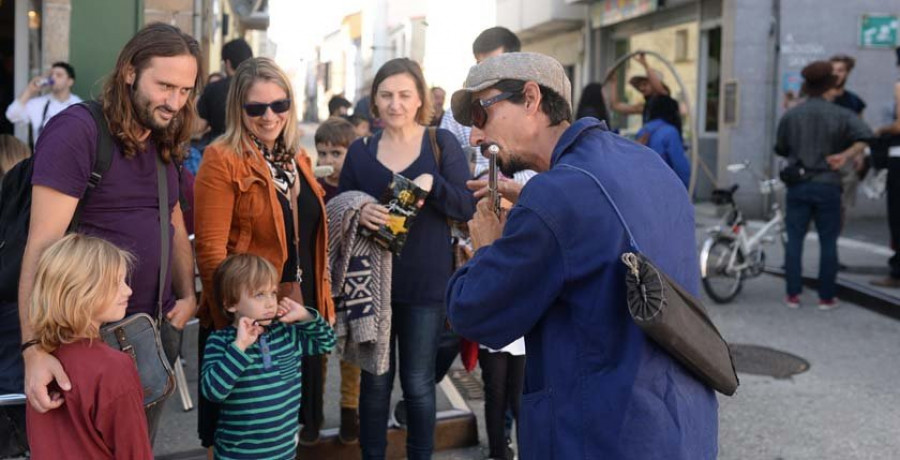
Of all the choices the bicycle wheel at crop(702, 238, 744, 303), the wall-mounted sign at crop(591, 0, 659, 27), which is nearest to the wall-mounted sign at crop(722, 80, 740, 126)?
the wall-mounted sign at crop(591, 0, 659, 27)

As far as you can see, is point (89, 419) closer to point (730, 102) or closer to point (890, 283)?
point (890, 283)

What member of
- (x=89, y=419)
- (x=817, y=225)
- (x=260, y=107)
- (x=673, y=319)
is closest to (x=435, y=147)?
(x=260, y=107)

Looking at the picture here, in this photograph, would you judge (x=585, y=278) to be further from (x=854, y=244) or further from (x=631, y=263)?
(x=854, y=244)

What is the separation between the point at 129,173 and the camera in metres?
3.13

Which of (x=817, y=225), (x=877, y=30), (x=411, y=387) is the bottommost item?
(x=411, y=387)

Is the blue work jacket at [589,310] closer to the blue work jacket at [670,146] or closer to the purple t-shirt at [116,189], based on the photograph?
the purple t-shirt at [116,189]

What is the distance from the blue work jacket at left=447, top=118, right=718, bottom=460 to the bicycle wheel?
6.78 meters

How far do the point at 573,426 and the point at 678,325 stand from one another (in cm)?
34

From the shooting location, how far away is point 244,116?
391cm

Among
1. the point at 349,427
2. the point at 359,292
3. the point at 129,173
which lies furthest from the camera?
the point at 349,427

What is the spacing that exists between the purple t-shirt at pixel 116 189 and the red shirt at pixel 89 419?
0.44 metres

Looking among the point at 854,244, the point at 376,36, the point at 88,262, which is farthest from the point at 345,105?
the point at 88,262

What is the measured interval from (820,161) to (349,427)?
5.30 meters

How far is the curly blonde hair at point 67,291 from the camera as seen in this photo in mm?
2781
